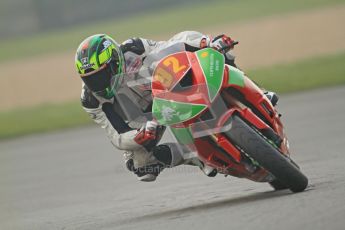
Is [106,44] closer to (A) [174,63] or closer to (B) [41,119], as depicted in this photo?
(A) [174,63]

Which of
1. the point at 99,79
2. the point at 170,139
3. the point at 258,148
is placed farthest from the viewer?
the point at 170,139

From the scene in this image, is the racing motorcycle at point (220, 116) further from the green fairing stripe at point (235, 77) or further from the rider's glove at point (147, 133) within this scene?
the rider's glove at point (147, 133)

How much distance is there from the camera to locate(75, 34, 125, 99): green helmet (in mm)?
7859

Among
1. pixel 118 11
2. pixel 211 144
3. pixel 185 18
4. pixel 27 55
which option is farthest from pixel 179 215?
pixel 118 11

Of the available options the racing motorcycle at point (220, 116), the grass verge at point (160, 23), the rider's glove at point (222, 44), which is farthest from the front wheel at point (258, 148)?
the grass verge at point (160, 23)

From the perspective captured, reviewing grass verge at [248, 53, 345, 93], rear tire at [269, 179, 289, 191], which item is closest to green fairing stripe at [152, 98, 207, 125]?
rear tire at [269, 179, 289, 191]

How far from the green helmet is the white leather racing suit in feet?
0.60

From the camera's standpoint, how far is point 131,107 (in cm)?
826

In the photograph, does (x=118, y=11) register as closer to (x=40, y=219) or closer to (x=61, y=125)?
(x=61, y=125)

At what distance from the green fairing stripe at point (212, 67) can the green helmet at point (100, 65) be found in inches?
37.9

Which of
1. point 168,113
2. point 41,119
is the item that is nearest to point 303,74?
point 41,119

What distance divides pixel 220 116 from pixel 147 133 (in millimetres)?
774

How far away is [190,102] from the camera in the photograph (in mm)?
7023

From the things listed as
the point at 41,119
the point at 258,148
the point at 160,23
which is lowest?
the point at 160,23
